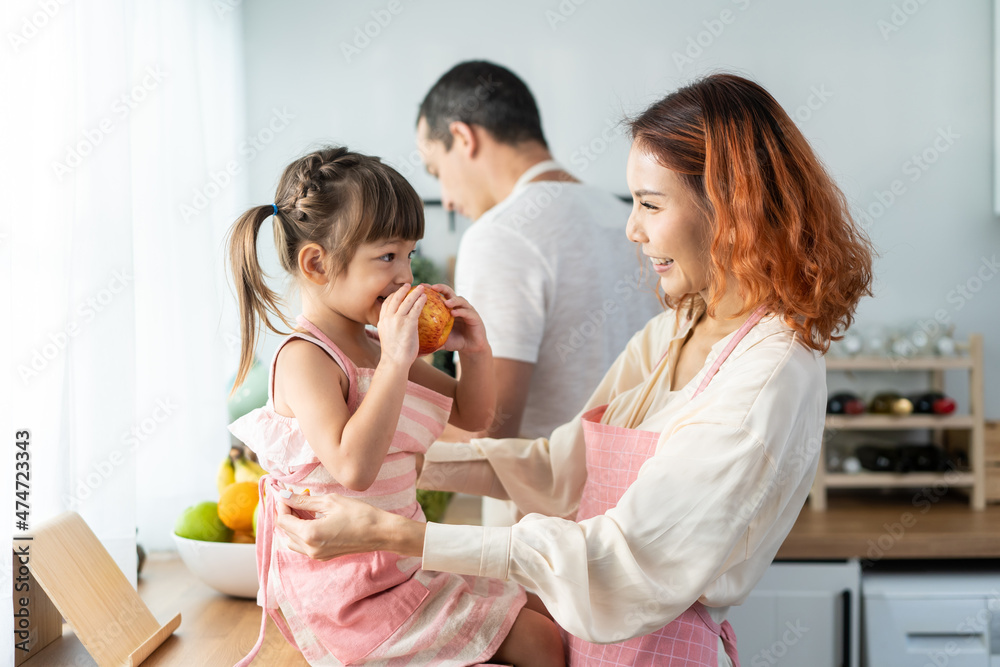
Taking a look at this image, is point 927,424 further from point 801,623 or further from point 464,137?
point 464,137

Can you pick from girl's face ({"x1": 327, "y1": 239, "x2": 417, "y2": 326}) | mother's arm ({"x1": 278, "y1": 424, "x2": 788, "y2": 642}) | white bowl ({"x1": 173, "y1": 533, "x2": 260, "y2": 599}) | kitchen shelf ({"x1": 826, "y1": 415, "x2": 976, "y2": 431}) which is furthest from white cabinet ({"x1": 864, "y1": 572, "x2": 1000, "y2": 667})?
girl's face ({"x1": 327, "y1": 239, "x2": 417, "y2": 326})

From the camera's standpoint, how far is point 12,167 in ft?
3.53

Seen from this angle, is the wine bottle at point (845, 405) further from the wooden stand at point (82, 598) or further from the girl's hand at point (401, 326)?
the wooden stand at point (82, 598)

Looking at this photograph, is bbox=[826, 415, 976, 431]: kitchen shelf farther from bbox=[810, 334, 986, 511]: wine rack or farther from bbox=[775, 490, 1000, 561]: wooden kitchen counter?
bbox=[775, 490, 1000, 561]: wooden kitchen counter

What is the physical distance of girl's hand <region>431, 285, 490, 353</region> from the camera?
106 cm

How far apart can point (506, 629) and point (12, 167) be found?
0.92 metres

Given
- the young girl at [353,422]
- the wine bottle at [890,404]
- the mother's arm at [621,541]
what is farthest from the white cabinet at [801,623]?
the mother's arm at [621,541]

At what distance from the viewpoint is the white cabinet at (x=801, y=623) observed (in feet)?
6.90

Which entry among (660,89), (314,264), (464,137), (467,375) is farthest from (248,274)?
(660,89)

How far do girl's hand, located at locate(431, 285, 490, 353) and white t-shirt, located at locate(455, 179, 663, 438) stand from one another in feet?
1.21

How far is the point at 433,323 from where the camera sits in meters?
0.97

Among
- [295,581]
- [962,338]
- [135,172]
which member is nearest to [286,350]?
[295,581]

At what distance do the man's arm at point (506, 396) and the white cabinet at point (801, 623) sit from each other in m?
1.05

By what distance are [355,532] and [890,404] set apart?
86.7 inches
